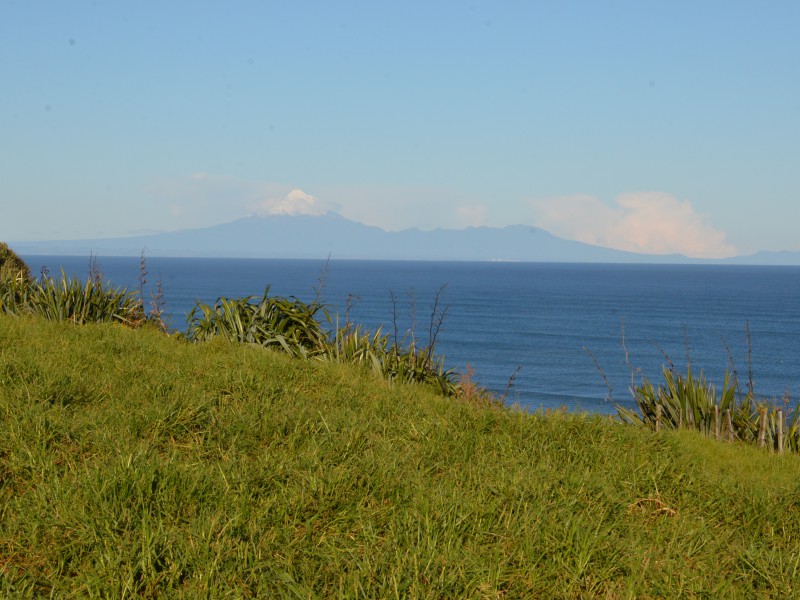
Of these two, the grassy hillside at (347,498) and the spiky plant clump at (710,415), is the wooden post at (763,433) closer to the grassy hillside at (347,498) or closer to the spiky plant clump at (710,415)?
the spiky plant clump at (710,415)

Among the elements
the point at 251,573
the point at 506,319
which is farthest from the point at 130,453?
the point at 506,319

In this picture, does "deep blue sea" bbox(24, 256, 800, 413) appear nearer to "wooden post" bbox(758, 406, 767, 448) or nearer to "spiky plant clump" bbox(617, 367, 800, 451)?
→ "spiky plant clump" bbox(617, 367, 800, 451)

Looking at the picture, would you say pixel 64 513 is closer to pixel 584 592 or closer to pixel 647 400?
pixel 584 592

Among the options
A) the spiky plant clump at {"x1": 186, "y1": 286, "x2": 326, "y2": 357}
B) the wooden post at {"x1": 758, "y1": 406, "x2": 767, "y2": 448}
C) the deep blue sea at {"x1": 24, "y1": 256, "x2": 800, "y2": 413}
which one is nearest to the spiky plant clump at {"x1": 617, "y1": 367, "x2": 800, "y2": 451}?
the wooden post at {"x1": 758, "y1": 406, "x2": 767, "y2": 448}

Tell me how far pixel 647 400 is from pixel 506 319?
285 feet

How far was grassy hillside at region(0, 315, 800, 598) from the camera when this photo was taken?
14.5 ft

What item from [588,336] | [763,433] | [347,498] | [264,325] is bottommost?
[588,336]

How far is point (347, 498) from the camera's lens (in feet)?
17.8

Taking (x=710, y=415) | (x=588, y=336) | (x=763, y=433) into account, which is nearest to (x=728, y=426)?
(x=710, y=415)

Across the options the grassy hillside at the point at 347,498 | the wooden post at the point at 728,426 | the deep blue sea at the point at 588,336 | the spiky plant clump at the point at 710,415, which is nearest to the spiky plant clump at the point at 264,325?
the grassy hillside at the point at 347,498

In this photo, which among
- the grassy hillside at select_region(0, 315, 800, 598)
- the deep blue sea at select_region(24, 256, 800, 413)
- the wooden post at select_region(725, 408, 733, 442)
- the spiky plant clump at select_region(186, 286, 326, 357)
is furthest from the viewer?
the deep blue sea at select_region(24, 256, 800, 413)

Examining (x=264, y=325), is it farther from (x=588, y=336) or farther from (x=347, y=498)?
(x=588, y=336)

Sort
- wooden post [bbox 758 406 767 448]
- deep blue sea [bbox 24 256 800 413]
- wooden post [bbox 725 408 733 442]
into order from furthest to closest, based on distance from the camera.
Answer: deep blue sea [bbox 24 256 800 413] < wooden post [bbox 725 408 733 442] < wooden post [bbox 758 406 767 448]

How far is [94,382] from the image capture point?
7.93m
